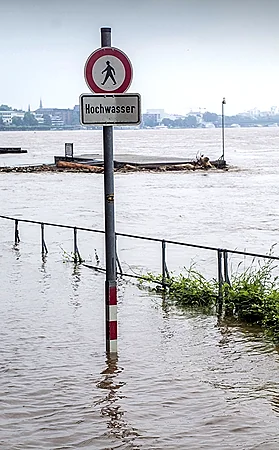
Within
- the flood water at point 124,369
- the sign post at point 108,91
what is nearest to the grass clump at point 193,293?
the flood water at point 124,369

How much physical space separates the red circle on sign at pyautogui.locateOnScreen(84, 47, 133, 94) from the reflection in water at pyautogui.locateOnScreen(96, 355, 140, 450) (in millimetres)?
2916

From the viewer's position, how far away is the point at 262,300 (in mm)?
11906

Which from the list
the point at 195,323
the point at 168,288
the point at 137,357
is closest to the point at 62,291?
the point at 168,288

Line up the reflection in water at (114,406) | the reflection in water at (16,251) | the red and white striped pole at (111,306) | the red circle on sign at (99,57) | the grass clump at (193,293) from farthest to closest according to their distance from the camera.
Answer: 1. the reflection in water at (16,251)
2. the grass clump at (193,293)
3. the red and white striped pole at (111,306)
4. the red circle on sign at (99,57)
5. the reflection in water at (114,406)

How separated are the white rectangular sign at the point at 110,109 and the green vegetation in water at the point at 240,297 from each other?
3.53 metres

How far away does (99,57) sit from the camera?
8789 mm

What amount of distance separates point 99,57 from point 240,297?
16.0 feet

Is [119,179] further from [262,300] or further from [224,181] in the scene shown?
[262,300]

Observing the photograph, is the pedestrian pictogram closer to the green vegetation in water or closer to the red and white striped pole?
the red and white striped pole

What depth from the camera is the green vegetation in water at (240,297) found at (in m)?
11.5

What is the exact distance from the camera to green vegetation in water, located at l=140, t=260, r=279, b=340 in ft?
37.8

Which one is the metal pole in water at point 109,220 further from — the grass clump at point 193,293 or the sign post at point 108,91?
the grass clump at point 193,293

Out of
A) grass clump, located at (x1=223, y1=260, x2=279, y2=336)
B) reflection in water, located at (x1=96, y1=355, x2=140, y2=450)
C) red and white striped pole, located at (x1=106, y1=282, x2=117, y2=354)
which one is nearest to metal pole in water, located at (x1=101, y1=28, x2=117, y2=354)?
red and white striped pole, located at (x1=106, y1=282, x2=117, y2=354)

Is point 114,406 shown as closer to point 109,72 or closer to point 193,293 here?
point 109,72
